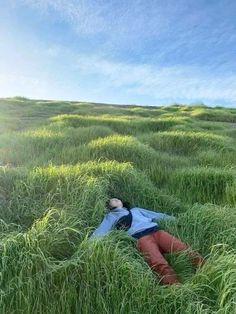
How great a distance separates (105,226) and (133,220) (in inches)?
17.9

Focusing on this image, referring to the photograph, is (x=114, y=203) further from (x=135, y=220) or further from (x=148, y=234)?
(x=148, y=234)

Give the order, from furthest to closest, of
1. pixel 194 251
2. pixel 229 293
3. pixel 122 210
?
1. pixel 122 210
2. pixel 194 251
3. pixel 229 293

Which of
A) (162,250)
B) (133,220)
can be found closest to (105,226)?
(133,220)

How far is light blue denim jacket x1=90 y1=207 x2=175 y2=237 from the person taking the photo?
6355 mm

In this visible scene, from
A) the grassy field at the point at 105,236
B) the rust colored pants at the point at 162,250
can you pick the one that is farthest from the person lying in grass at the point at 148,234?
the grassy field at the point at 105,236

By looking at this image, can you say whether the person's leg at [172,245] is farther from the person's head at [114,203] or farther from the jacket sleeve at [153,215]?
the person's head at [114,203]

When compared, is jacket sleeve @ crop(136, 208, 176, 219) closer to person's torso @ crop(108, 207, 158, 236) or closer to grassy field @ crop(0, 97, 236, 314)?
person's torso @ crop(108, 207, 158, 236)

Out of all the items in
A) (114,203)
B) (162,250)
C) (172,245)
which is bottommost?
(162,250)

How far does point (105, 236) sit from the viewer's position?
18.6ft

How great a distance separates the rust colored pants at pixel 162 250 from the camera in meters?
5.48

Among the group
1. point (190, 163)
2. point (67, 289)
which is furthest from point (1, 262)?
point (190, 163)

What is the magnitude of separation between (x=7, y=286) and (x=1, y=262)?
29cm

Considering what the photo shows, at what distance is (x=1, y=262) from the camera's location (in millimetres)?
5039

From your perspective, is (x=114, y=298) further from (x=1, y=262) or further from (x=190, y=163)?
(x=190, y=163)
